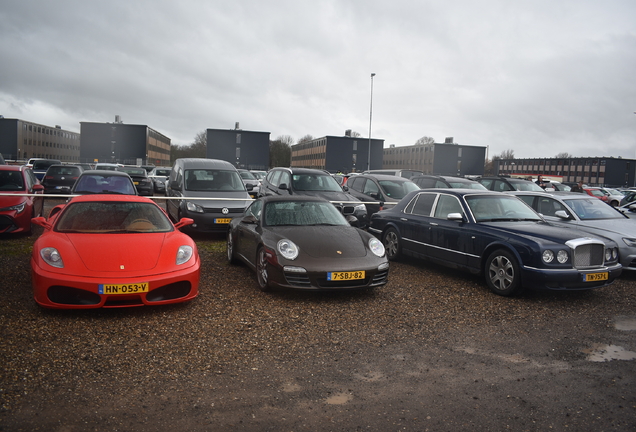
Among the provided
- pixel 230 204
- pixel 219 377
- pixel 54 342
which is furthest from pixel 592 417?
pixel 230 204

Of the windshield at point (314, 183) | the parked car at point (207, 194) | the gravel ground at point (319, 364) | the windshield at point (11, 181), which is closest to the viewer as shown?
the gravel ground at point (319, 364)

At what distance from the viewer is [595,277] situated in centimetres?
663

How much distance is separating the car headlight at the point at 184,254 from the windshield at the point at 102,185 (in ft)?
22.3

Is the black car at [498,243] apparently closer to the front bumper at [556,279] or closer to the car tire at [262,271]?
the front bumper at [556,279]

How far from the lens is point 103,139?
218 ft

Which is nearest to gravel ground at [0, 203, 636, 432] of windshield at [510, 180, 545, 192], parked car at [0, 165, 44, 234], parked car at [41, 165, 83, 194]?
parked car at [0, 165, 44, 234]

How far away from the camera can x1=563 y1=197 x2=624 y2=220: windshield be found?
31.6 ft

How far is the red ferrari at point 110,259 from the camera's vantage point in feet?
17.1

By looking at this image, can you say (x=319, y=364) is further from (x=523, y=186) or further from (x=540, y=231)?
(x=523, y=186)

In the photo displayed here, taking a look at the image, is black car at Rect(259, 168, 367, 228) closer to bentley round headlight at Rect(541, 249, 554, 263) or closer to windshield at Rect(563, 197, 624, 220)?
windshield at Rect(563, 197, 624, 220)

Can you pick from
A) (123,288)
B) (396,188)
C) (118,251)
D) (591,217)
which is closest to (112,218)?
(118,251)

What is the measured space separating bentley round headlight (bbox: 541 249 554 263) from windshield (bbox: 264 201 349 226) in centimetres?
288

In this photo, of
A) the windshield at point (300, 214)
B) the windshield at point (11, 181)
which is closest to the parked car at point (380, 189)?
the windshield at point (300, 214)

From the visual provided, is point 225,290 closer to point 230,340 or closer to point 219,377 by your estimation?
point 230,340
